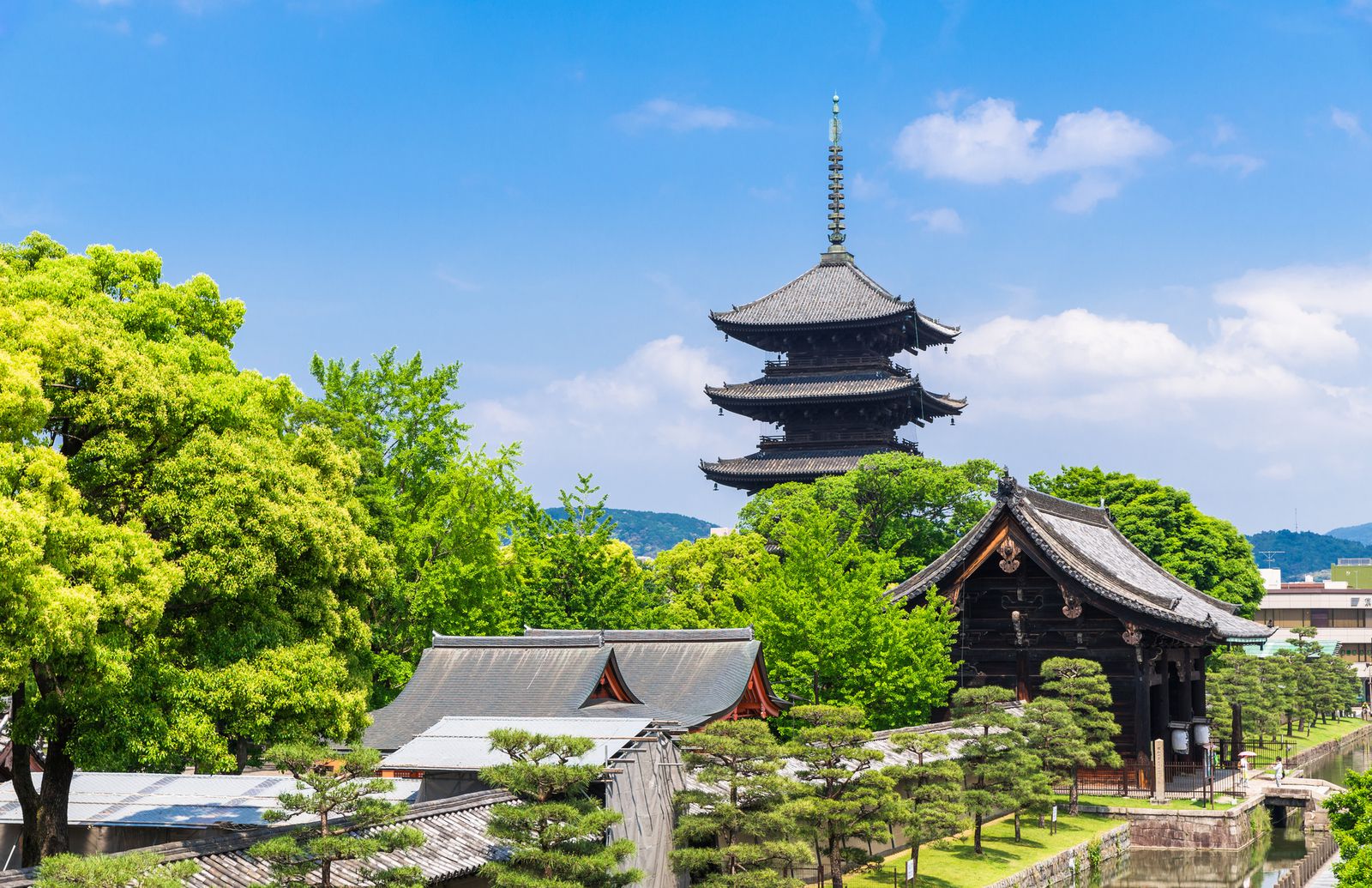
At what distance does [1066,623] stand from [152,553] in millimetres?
27826

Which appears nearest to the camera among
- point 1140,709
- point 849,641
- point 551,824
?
point 551,824

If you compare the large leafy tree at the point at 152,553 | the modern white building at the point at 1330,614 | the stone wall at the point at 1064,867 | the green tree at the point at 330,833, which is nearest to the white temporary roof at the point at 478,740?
the large leafy tree at the point at 152,553

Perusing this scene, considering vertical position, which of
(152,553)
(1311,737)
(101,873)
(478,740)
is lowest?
(1311,737)

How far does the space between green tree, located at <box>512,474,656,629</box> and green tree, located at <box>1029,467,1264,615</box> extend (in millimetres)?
32476

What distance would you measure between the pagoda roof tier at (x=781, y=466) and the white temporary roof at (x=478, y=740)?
44.1 m

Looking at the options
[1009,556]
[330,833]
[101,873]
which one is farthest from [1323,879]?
[101,873]

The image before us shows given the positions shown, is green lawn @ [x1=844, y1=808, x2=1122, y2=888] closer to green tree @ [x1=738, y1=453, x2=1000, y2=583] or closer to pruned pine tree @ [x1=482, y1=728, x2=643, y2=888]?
pruned pine tree @ [x1=482, y1=728, x2=643, y2=888]

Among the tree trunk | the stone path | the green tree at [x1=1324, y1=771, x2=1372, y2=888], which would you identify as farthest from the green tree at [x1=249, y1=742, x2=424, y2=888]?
the stone path

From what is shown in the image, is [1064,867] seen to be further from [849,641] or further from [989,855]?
[849,641]

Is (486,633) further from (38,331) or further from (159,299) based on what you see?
(38,331)

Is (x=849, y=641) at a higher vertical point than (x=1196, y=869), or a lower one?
higher

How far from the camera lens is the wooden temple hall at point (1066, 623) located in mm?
37656

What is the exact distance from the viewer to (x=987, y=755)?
29484mm

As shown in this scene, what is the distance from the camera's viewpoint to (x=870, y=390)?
68125mm
